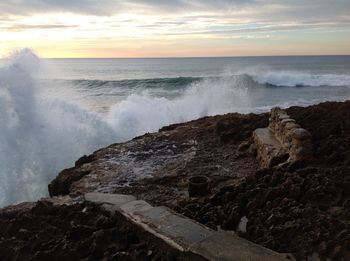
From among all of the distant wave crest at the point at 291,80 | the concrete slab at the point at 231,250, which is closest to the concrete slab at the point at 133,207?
the concrete slab at the point at 231,250

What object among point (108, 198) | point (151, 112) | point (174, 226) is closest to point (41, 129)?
point (151, 112)

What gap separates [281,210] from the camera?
4.54 metres

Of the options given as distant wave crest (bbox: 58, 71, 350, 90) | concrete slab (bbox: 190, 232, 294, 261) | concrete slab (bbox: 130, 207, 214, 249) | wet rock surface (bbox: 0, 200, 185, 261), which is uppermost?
concrete slab (bbox: 190, 232, 294, 261)

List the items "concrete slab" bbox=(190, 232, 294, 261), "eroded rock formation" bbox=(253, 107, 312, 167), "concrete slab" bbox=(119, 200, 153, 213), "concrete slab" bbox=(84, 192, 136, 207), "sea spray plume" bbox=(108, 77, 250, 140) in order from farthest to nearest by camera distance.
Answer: "sea spray plume" bbox=(108, 77, 250, 140) < "eroded rock formation" bbox=(253, 107, 312, 167) < "concrete slab" bbox=(84, 192, 136, 207) < "concrete slab" bbox=(119, 200, 153, 213) < "concrete slab" bbox=(190, 232, 294, 261)

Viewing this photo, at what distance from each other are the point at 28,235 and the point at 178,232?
72.9 inches

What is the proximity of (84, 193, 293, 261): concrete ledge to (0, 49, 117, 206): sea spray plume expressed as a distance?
18.2ft

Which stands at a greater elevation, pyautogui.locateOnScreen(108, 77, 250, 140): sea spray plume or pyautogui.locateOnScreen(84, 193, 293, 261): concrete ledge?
pyautogui.locateOnScreen(84, 193, 293, 261): concrete ledge

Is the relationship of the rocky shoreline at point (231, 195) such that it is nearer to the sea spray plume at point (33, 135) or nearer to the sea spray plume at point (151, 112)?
the sea spray plume at point (33, 135)

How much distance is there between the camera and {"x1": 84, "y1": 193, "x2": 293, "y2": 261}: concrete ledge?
12.4 ft

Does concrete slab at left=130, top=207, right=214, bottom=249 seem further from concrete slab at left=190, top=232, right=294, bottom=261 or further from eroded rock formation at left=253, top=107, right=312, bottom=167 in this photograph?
eroded rock formation at left=253, top=107, right=312, bottom=167

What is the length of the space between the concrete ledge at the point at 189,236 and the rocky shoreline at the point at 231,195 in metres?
0.16

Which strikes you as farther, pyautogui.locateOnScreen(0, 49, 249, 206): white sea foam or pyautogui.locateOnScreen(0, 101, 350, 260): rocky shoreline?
pyautogui.locateOnScreen(0, 49, 249, 206): white sea foam

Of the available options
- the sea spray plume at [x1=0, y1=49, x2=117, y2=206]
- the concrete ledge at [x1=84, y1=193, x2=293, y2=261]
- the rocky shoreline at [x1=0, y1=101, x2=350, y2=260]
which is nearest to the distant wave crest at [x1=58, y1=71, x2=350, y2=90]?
the sea spray plume at [x1=0, y1=49, x2=117, y2=206]

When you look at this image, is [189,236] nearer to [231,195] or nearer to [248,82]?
[231,195]
